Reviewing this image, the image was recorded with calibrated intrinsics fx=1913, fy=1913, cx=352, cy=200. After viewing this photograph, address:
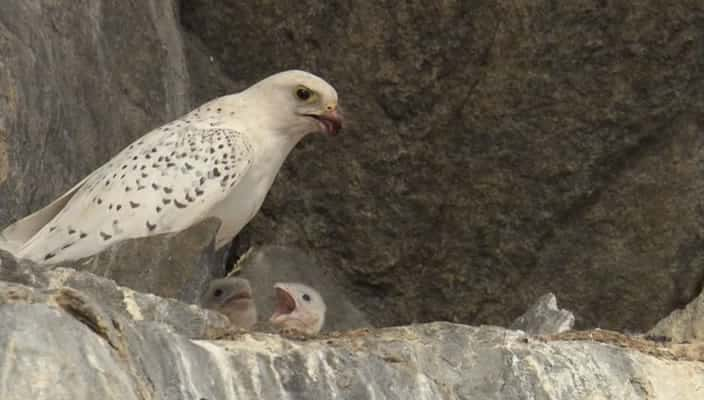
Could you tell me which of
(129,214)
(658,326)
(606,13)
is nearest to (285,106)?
(129,214)

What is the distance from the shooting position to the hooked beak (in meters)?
6.03

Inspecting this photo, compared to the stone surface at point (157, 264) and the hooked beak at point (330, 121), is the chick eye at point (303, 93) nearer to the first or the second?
the hooked beak at point (330, 121)

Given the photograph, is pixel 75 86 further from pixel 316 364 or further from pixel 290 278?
pixel 316 364

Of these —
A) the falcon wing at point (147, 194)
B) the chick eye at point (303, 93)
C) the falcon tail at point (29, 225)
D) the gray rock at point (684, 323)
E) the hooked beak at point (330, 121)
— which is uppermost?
the chick eye at point (303, 93)

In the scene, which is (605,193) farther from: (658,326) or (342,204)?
(342,204)

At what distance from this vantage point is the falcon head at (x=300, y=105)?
6023mm

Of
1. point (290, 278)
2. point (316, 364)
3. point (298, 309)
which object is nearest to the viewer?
point (316, 364)

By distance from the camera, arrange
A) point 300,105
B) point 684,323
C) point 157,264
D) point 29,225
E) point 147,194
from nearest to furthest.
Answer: point 157,264 → point 147,194 → point 29,225 → point 300,105 → point 684,323

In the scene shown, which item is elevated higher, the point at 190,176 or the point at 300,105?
the point at 300,105

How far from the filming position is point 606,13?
652 centimetres

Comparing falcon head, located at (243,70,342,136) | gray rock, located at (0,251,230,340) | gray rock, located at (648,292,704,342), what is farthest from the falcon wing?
gray rock, located at (648,292,704,342)

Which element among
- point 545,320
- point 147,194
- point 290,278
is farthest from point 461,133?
point 147,194

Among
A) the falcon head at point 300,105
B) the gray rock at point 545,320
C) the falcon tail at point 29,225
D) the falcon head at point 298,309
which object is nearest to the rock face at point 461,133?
the falcon tail at point 29,225

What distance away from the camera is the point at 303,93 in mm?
6066
